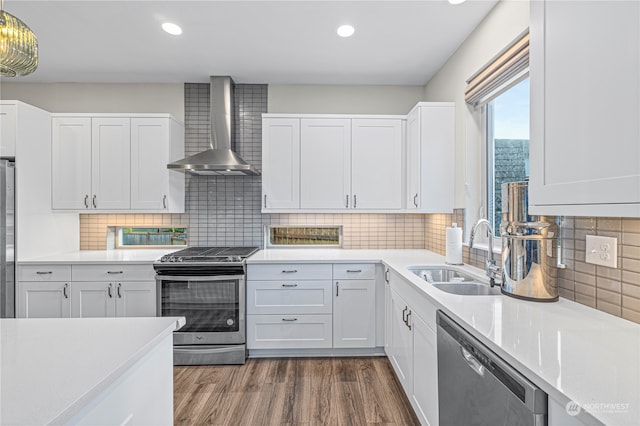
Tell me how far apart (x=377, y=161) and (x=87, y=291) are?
9.15 feet

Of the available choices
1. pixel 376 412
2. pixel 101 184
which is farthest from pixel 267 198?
pixel 376 412

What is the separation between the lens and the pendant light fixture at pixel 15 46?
1.23 m

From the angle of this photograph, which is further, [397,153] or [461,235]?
[397,153]

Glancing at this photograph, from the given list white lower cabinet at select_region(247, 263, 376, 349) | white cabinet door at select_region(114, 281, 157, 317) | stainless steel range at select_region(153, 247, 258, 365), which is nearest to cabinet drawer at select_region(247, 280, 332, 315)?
white lower cabinet at select_region(247, 263, 376, 349)

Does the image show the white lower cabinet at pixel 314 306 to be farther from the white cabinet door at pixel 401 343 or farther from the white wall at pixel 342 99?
the white wall at pixel 342 99

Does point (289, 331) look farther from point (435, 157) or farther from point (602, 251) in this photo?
point (602, 251)

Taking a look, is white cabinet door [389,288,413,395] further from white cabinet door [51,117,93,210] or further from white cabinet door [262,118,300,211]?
white cabinet door [51,117,93,210]

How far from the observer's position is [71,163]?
123 inches

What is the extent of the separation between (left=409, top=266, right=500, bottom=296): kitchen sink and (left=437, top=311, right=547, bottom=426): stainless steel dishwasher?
60 cm

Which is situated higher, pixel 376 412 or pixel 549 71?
pixel 549 71

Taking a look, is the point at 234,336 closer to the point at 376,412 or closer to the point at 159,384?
the point at 376,412

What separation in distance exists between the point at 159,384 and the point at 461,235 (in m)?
2.20

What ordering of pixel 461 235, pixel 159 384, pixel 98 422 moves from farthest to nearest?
pixel 461 235
pixel 159 384
pixel 98 422

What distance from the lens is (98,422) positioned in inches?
32.5
